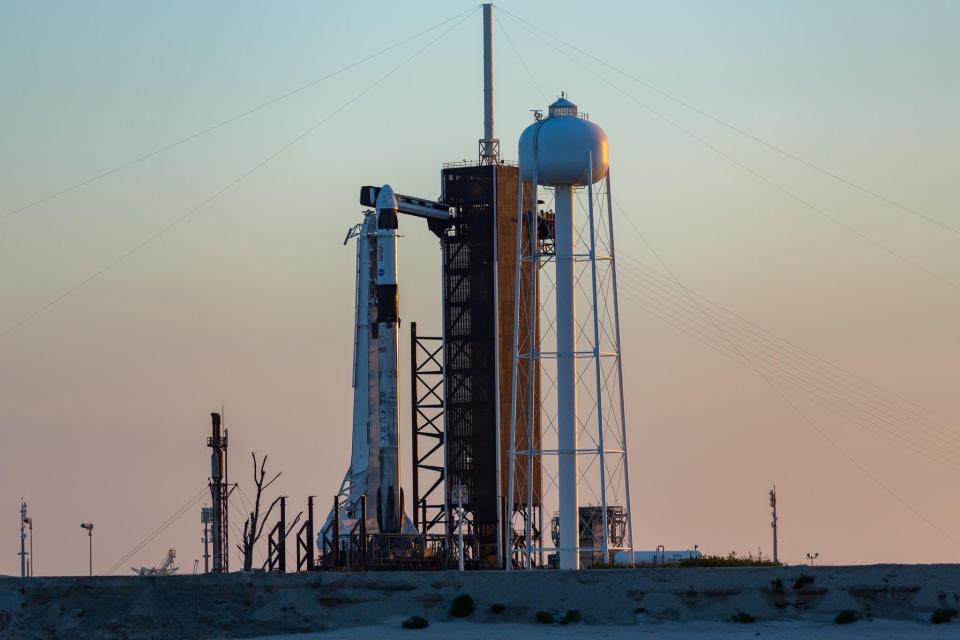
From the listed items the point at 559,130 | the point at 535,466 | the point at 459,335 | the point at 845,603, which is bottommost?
the point at 845,603

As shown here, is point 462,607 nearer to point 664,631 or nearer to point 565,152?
point 664,631

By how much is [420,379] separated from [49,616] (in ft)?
Result: 112

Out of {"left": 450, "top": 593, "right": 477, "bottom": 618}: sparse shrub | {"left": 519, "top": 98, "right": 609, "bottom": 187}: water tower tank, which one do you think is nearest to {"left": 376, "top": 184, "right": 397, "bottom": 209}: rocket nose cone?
{"left": 519, "top": 98, "right": 609, "bottom": 187}: water tower tank

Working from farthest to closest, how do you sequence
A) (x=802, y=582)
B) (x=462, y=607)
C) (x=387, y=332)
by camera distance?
(x=387, y=332) → (x=462, y=607) → (x=802, y=582)

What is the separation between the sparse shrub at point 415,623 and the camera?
5659 centimetres

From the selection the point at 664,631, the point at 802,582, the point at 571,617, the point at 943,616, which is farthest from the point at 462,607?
the point at 943,616

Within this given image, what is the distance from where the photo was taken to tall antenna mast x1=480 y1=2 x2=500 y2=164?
8606 cm

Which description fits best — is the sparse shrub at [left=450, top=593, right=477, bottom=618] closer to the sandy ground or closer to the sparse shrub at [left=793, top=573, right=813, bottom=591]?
Answer: the sandy ground

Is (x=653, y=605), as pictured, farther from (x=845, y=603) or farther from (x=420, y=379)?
(x=420, y=379)

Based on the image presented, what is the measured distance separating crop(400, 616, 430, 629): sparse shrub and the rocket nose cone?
31838mm

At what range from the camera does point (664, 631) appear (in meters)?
55.3

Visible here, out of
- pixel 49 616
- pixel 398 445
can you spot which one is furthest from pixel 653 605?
pixel 398 445

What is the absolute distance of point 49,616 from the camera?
5784 cm

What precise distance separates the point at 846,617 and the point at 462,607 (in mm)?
10791
